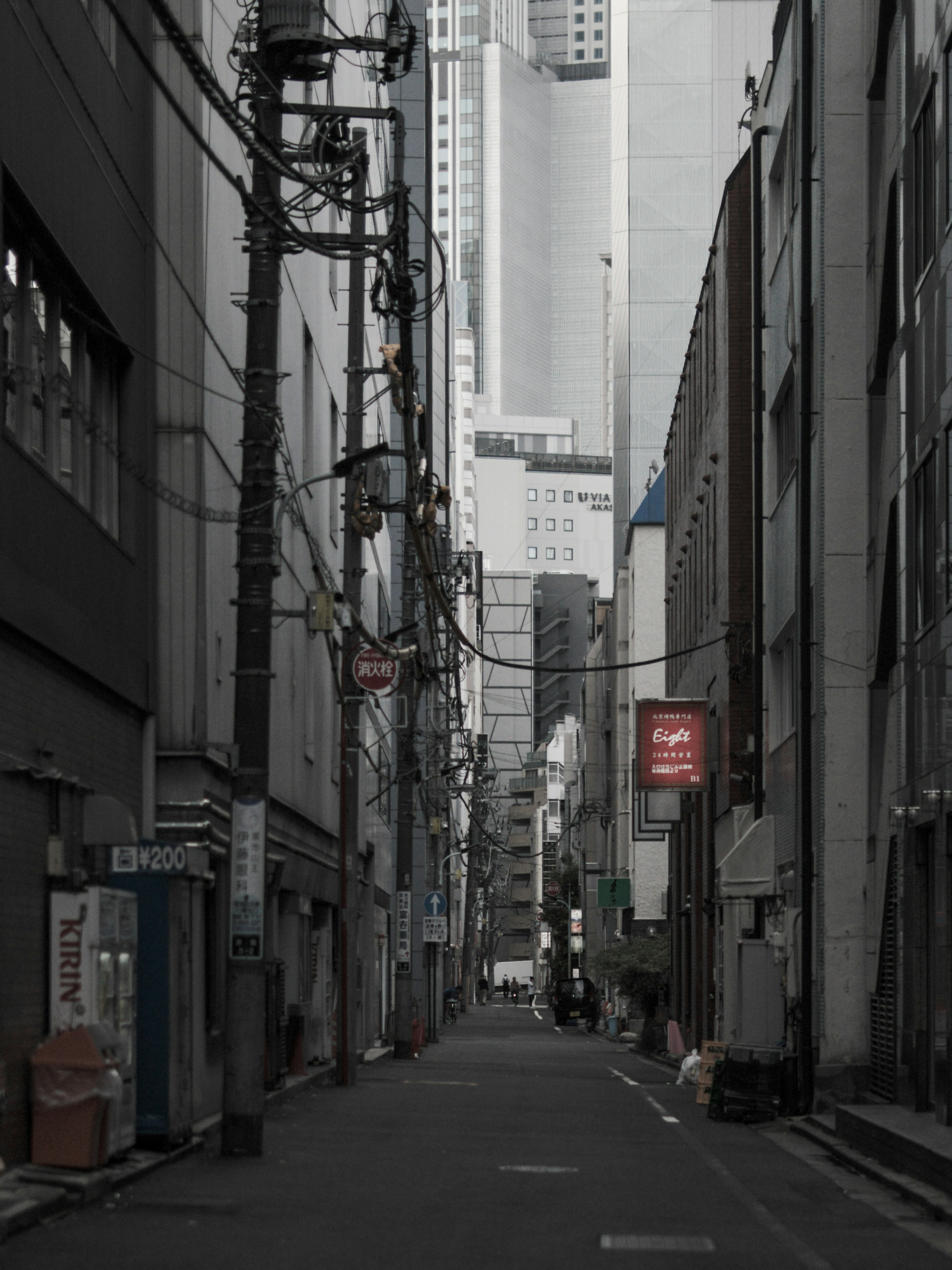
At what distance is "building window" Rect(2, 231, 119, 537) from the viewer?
15.4 m

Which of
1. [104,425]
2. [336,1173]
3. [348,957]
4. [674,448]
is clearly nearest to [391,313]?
[104,425]

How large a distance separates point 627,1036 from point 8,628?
47.3m

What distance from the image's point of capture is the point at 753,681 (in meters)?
36.7

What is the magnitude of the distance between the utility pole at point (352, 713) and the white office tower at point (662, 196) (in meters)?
63.8

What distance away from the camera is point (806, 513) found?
26781mm

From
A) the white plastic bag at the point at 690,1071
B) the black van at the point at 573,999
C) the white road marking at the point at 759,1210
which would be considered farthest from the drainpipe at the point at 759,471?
the black van at the point at 573,999

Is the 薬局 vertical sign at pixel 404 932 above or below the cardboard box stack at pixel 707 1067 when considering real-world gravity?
above

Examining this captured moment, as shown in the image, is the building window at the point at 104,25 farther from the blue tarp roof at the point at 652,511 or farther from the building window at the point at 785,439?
the blue tarp roof at the point at 652,511

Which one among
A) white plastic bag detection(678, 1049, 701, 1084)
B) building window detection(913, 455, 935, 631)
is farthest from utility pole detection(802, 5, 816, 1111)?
white plastic bag detection(678, 1049, 701, 1084)

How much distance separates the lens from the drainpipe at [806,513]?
25.6 m

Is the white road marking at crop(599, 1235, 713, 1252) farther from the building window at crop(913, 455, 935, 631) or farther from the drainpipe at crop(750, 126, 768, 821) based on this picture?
the drainpipe at crop(750, 126, 768, 821)

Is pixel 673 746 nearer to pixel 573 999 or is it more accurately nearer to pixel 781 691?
pixel 781 691

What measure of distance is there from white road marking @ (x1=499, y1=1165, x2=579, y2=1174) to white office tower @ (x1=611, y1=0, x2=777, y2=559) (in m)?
78.5

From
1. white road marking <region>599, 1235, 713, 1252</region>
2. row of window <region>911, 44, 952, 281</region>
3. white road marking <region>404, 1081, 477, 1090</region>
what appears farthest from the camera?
white road marking <region>404, 1081, 477, 1090</region>
